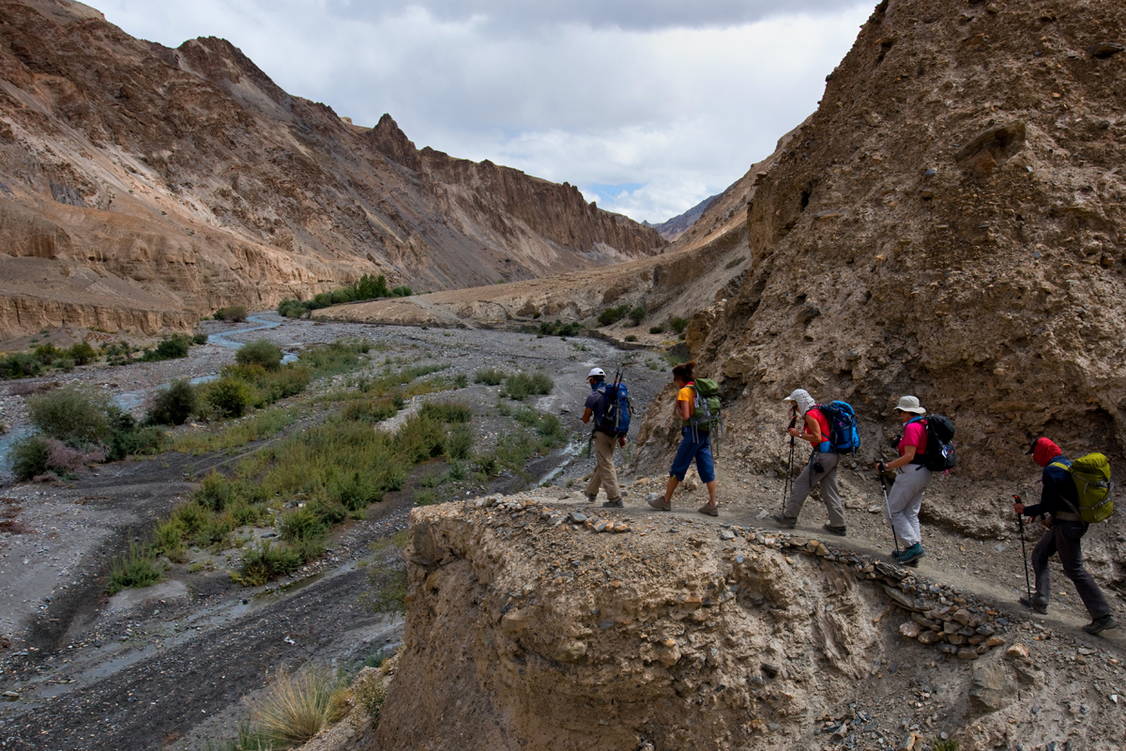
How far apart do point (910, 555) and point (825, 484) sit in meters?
0.79

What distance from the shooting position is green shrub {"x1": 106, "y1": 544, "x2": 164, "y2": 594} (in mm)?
Result: 10570

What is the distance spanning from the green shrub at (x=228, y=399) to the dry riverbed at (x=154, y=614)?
4.62 metres

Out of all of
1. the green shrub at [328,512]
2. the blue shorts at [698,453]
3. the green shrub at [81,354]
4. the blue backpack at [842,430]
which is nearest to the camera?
the blue backpack at [842,430]

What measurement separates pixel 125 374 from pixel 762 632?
29.8 m

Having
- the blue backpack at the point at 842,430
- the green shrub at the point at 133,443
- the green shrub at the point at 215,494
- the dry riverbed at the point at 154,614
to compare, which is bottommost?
the dry riverbed at the point at 154,614

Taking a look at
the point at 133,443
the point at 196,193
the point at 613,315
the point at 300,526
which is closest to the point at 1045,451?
the point at 300,526

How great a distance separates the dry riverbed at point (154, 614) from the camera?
7.78m

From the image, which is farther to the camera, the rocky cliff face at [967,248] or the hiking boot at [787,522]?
the rocky cliff face at [967,248]

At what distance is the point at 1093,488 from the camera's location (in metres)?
4.11

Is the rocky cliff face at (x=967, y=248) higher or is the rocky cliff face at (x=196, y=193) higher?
the rocky cliff face at (x=196, y=193)

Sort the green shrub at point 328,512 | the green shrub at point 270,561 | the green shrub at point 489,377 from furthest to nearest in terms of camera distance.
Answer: the green shrub at point 489,377
the green shrub at point 328,512
the green shrub at point 270,561

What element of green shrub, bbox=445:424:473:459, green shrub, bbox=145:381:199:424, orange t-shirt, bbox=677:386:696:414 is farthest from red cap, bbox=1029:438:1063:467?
green shrub, bbox=145:381:199:424

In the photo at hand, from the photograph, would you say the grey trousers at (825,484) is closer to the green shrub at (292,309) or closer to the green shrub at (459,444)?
the green shrub at (459,444)

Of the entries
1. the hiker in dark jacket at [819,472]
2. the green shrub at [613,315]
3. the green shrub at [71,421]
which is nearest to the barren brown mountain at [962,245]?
the hiker in dark jacket at [819,472]
